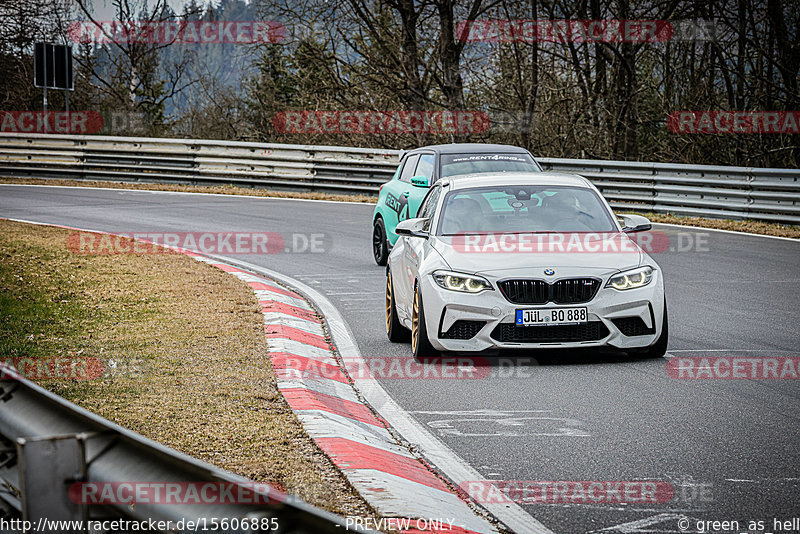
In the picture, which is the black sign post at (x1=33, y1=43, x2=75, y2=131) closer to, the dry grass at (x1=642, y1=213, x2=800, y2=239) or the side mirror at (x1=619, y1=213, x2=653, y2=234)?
the dry grass at (x1=642, y1=213, x2=800, y2=239)

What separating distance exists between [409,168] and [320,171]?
41.0 feet

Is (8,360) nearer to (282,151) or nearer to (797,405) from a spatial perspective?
(797,405)

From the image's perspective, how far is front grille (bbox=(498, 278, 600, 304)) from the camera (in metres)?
8.21

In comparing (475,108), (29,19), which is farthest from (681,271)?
(29,19)

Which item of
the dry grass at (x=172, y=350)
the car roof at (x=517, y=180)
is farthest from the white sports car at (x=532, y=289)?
the dry grass at (x=172, y=350)

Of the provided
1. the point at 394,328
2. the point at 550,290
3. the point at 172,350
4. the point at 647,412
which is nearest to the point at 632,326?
the point at 550,290

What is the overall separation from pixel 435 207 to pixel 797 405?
4.12 m

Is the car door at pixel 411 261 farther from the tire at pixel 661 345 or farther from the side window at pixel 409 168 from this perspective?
the side window at pixel 409 168

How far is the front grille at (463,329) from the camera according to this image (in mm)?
8297

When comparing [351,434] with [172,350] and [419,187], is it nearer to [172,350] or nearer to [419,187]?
[172,350]

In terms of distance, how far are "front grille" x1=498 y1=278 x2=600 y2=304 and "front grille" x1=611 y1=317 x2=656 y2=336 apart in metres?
0.30

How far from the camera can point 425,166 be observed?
14883 millimetres

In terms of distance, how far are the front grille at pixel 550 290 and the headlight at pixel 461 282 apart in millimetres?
155

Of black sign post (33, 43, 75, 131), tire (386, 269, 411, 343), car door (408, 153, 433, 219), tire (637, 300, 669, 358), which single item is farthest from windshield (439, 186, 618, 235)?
black sign post (33, 43, 75, 131)
